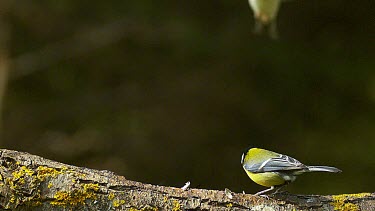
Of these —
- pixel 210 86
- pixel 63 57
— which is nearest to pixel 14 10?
pixel 63 57

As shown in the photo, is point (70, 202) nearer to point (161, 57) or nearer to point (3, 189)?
point (3, 189)

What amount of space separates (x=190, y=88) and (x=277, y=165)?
82.2 inches

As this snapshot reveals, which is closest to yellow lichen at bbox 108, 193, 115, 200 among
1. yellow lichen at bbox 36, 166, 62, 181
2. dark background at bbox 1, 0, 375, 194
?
yellow lichen at bbox 36, 166, 62, 181

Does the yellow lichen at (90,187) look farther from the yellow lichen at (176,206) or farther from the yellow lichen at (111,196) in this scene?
the yellow lichen at (176,206)

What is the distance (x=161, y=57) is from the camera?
3797 millimetres

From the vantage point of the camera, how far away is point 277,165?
1.74m

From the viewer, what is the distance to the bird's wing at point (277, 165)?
1.71 meters

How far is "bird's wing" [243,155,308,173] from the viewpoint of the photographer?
5.59 feet

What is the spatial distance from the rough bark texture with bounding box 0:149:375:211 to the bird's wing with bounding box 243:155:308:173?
18 centimetres

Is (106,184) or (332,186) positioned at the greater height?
(332,186)

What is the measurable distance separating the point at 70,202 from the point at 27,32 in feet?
8.45

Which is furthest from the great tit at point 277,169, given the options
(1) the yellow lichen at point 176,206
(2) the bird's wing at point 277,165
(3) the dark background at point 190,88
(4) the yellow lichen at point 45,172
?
(3) the dark background at point 190,88

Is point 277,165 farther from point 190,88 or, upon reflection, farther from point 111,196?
point 190,88

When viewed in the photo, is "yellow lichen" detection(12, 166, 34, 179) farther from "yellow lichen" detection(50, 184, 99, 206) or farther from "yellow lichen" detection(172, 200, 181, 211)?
"yellow lichen" detection(172, 200, 181, 211)
